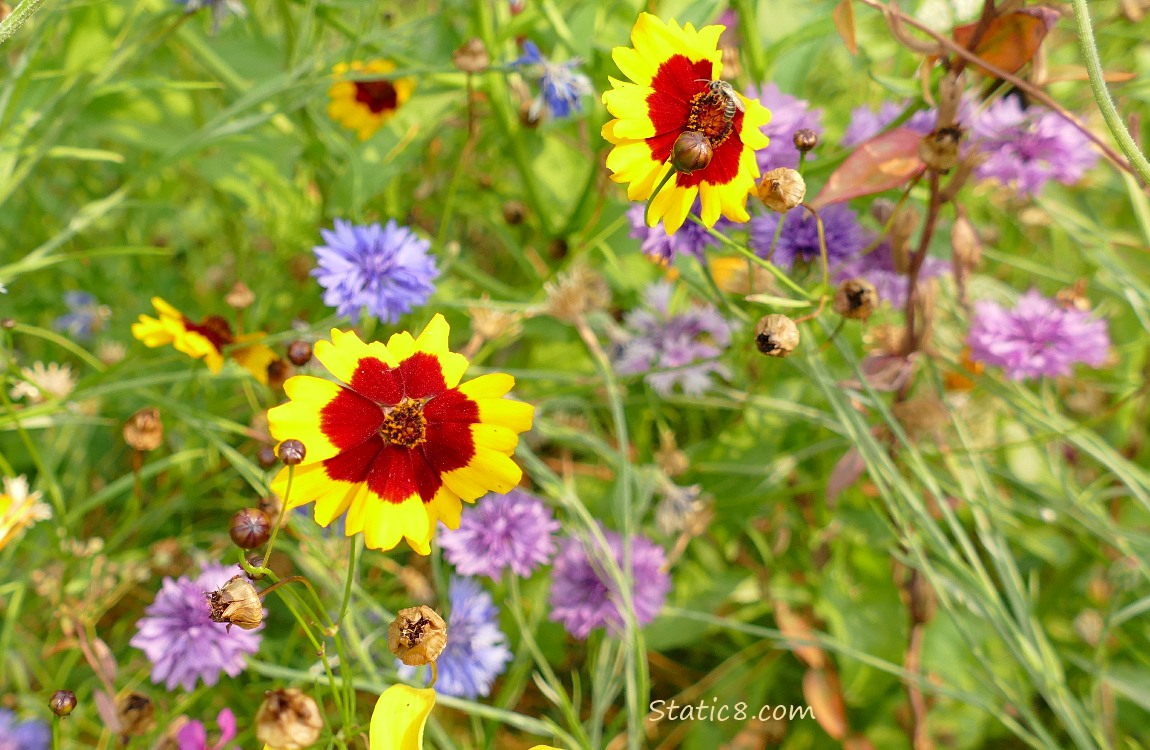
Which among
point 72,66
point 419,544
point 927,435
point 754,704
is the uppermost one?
point 72,66

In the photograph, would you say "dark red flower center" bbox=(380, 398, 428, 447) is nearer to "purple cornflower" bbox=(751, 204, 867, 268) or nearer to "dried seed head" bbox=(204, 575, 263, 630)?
"dried seed head" bbox=(204, 575, 263, 630)

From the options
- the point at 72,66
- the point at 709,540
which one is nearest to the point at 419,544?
the point at 709,540

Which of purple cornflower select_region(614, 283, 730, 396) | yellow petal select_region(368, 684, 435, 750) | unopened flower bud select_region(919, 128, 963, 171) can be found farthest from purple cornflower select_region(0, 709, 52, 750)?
unopened flower bud select_region(919, 128, 963, 171)

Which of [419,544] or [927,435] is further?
[927,435]

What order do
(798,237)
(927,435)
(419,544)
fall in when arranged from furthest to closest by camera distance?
1. (927,435)
2. (798,237)
3. (419,544)

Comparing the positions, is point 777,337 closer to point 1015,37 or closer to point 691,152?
point 691,152

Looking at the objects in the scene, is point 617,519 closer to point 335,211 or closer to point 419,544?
point 419,544

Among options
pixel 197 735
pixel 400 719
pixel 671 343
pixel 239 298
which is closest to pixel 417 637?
pixel 400 719
